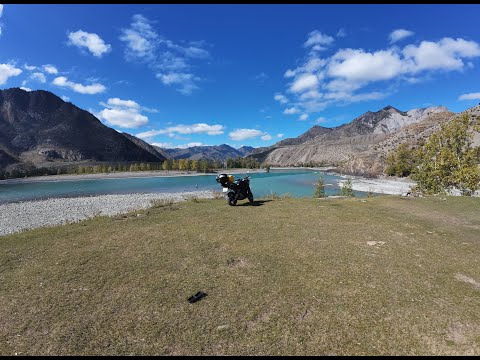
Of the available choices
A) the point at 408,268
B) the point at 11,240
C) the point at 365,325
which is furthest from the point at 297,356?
the point at 11,240

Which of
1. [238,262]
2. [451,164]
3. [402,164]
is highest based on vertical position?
[402,164]

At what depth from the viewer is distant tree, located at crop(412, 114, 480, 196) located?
79.7 feet

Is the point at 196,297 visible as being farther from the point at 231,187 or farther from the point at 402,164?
the point at 402,164

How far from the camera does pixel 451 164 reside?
2541 cm

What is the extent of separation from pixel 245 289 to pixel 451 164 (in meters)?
27.2

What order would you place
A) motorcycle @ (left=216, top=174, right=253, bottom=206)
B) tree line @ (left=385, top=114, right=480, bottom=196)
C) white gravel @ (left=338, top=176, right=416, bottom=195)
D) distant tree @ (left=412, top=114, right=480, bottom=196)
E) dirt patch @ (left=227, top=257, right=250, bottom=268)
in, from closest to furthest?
dirt patch @ (left=227, top=257, right=250, bottom=268)
motorcycle @ (left=216, top=174, right=253, bottom=206)
tree line @ (left=385, top=114, right=480, bottom=196)
distant tree @ (left=412, top=114, right=480, bottom=196)
white gravel @ (left=338, top=176, right=416, bottom=195)

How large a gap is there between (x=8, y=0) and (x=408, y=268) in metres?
10.8

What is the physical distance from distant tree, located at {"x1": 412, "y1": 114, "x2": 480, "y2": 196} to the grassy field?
641 inches

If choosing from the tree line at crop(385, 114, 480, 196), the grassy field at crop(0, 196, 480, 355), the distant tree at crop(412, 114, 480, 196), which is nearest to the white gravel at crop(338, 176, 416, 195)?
the tree line at crop(385, 114, 480, 196)

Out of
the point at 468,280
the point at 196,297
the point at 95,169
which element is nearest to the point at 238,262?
the point at 196,297

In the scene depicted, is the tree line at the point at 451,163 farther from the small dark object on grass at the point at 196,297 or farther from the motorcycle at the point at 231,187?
the small dark object on grass at the point at 196,297

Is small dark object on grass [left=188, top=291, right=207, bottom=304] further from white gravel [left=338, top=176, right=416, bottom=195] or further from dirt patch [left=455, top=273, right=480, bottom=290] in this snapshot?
white gravel [left=338, top=176, right=416, bottom=195]

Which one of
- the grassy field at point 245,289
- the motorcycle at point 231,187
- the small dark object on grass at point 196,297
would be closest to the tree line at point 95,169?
the motorcycle at point 231,187

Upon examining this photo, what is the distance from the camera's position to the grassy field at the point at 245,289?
475cm
